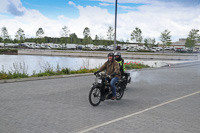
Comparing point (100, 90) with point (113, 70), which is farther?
point (113, 70)

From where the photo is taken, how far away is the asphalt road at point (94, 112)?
5.18 m

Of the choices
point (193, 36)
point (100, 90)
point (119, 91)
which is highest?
point (193, 36)

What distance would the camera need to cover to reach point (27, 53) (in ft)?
193

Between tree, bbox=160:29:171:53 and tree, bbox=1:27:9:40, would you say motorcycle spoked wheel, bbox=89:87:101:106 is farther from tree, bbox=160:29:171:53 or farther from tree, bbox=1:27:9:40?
tree, bbox=1:27:9:40

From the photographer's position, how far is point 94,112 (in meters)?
6.57

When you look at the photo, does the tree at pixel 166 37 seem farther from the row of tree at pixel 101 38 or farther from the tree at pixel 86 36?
the tree at pixel 86 36

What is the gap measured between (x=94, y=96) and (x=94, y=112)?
77 centimetres

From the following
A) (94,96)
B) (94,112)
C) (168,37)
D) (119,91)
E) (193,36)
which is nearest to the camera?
(94,112)

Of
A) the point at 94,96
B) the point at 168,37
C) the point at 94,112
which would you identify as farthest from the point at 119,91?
the point at 168,37

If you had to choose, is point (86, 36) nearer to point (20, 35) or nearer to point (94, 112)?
point (20, 35)

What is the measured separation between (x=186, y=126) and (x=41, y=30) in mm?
95839

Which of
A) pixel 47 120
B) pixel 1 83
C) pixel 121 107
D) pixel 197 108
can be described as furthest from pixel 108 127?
pixel 1 83

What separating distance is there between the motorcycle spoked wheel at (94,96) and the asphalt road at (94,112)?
0.16m

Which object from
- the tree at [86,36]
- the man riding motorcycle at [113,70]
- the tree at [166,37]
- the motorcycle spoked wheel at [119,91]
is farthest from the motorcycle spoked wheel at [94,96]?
the tree at [86,36]
